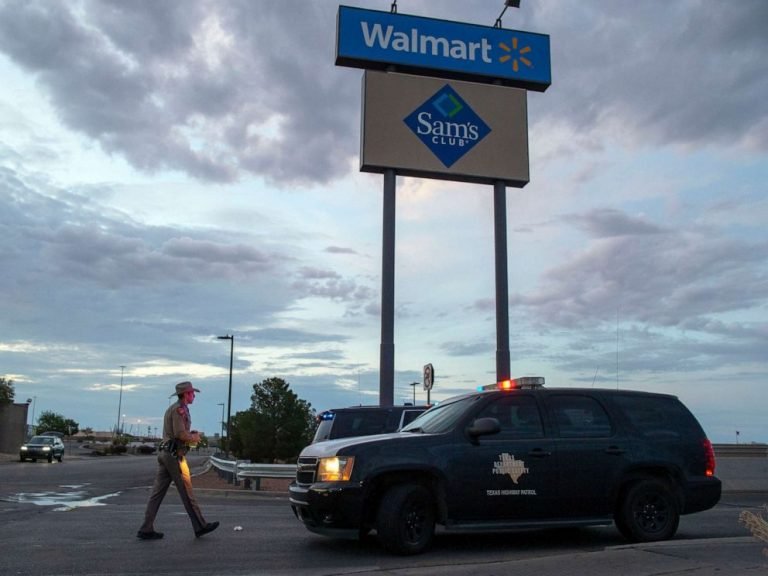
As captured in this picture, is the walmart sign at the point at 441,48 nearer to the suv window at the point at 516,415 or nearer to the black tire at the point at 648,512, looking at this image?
the suv window at the point at 516,415

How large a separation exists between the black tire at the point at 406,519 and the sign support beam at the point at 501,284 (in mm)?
13972

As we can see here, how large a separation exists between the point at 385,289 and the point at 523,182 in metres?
5.98

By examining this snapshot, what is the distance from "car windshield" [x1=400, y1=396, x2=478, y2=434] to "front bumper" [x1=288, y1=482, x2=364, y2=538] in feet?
3.97

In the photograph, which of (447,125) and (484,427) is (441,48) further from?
(484,427)

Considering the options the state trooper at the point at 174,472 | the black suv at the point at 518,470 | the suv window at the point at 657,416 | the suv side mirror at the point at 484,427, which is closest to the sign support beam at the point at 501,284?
the suv window at the point at 657,416

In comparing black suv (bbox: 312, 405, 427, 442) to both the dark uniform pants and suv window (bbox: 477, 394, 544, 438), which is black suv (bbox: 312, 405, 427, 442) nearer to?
the dark uniform pants

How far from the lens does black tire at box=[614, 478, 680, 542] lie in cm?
864

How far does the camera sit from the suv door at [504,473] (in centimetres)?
818

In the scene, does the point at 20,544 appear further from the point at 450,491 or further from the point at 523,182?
the point at 523,182

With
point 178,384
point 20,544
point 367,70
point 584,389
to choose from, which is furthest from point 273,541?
point 367,70

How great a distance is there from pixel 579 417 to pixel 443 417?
1.55 meters

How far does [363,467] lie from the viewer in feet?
26.1

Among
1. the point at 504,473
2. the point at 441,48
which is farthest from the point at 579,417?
the point at 441,48

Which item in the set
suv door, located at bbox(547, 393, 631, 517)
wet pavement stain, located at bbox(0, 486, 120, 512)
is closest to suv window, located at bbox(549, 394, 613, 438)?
suv door, located at bbox(547, 393, 631, 517)
